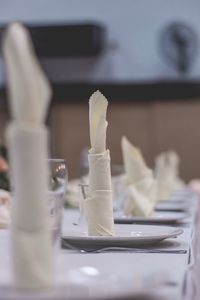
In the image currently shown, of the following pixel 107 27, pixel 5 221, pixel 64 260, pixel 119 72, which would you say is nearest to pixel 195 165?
pixel 119 72

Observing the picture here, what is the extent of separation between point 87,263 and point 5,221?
1.61ft

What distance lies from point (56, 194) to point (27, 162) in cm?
19

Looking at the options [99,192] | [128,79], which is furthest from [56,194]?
[128,79]

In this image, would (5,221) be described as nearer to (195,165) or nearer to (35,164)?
(35,164)

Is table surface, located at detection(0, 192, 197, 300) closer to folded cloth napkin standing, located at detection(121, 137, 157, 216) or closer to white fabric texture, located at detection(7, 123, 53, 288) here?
white fabric texture, located at detection(7, 123, 53, 288)

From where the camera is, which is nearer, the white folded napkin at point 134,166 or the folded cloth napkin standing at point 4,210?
the folded cloth napkin standing at point 4,210

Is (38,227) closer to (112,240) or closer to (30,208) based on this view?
(30,208)

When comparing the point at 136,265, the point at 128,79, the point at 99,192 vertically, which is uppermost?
the point at 128,79

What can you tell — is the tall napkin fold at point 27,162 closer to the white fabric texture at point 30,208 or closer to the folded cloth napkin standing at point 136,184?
the white fabric texture at point 30,208

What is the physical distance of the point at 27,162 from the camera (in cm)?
71

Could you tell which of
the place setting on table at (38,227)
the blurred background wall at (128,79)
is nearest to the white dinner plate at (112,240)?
the place setting on table at (38,227)

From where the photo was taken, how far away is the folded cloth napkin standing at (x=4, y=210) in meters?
1.38

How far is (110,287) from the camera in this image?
0.72m

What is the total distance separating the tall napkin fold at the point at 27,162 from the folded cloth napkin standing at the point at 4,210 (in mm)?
654
